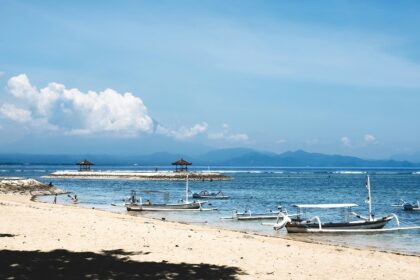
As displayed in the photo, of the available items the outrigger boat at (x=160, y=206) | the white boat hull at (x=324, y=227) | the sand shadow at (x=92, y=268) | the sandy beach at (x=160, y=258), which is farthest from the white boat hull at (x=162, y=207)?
the sand shadow at (x=92, y=268)

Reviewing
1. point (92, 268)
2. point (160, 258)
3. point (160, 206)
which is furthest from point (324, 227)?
point (160, 206)

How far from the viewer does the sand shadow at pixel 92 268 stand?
43.1 feet

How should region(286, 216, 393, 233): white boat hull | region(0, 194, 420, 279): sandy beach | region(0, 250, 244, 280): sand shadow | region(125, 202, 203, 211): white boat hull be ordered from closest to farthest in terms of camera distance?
region(0, 250, 244, 280): sand shadow, region(0, 194, 420, 279): sandy beach, region(286, 216, 393, 233): white boat hull, region(125, 202, 203, 211): white boat hull

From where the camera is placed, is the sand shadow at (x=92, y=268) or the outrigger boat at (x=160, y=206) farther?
the outrigger boat at (x=160, y=206)

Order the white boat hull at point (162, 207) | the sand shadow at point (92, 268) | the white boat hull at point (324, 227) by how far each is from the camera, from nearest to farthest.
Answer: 1. the sand shadow at point (92, 268)
2. the white boat hull at point (324, 227)
3. the white boat hull at point (162, 207)

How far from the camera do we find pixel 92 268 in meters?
14.1

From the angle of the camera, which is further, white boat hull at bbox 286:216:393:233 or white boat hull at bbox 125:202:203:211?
white boat hull at bbox 125:202:203:211

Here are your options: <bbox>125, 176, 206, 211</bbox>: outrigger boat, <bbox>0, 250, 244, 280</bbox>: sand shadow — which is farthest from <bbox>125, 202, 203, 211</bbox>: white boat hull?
<bbox>0, 250, 244, 280</bbox>: sand shadow

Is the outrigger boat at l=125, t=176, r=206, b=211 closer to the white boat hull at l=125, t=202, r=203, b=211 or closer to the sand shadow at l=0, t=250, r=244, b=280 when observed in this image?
the white boat hull at l=125, t=202, r=203, b=211

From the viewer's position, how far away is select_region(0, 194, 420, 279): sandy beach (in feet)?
45.1

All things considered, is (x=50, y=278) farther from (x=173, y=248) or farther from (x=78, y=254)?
(x=173, y=248)

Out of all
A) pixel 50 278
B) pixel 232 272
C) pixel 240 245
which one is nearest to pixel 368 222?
pixel 240 245

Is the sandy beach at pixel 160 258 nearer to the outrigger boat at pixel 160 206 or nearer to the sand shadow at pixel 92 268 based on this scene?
the sand shadow at pixel 92 268

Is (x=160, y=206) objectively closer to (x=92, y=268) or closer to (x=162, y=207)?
(x=162, y=207)
